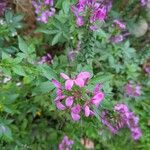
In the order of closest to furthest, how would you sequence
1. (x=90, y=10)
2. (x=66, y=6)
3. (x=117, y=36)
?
(x=90, y=10) < (x=66, y=6) < (x=117, y=36)

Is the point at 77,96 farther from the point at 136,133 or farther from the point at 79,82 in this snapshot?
the point at 136,133

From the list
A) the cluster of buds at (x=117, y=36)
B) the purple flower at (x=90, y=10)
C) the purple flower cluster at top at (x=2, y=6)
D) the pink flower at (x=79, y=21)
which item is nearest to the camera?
the purple flower at (x=90, y=10)

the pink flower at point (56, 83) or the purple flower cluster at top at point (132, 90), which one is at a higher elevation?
the pink flower at point (56, 83)

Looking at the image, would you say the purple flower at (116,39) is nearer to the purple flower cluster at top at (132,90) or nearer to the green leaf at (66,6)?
the purple flower cluster at top at (132,90)

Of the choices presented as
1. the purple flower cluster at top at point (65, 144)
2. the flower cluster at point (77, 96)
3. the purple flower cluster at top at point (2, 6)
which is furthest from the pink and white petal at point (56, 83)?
the purple flower cluster at top at point (65, 144)

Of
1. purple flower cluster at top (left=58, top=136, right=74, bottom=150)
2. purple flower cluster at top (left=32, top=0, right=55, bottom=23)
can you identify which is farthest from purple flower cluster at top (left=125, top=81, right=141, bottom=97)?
purple flower cluster at top (left=32, top=0, right=55, bottom=23)

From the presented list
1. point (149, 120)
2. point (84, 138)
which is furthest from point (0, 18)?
point (149, 120)

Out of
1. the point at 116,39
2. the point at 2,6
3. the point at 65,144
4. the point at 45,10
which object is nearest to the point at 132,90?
the point at 116,39

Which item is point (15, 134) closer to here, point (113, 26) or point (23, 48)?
point (23, 48)
